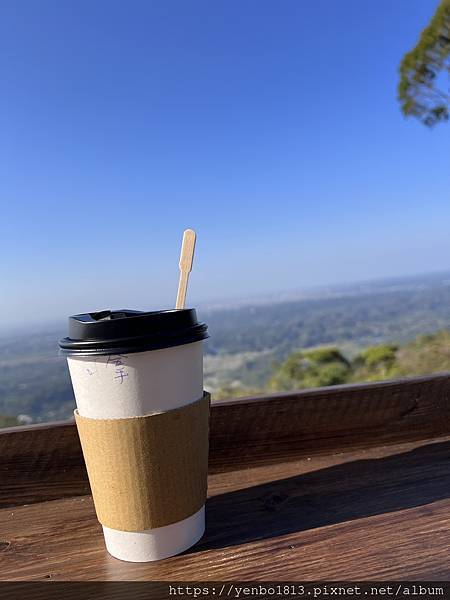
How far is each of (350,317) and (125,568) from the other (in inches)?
365

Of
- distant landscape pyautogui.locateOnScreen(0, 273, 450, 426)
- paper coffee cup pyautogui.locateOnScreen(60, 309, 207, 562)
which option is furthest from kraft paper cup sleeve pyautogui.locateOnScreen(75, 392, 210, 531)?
distant landscape pyautogui.locateOnScreen(0, 273, 450, 426)

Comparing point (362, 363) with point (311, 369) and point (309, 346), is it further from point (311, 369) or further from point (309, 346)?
point (309, 346)

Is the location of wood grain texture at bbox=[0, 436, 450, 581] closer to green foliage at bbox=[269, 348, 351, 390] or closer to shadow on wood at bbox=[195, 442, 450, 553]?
shadow on wood at bbox=[195, 442, 450, 553]

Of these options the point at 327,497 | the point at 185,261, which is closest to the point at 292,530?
the point at 327,497

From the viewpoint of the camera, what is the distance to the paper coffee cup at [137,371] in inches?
15.0

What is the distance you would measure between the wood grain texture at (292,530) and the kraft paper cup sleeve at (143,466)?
1.9 inches

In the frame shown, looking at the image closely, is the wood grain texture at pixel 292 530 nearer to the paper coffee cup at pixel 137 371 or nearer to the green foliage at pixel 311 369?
the paper coffee cup at pixel 137 371

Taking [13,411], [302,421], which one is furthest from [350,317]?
[302,421]

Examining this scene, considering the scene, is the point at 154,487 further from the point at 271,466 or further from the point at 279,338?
the point at 279,338

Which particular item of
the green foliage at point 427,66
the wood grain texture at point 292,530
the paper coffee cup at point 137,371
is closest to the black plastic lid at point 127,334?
the paper coffee cup at point 137,371

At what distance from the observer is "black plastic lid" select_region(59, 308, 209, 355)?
1.24ft

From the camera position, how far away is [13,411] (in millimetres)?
1800

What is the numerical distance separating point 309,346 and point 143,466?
20.4ft

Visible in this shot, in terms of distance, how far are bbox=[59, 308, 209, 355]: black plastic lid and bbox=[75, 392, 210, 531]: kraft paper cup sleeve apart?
0.07m
